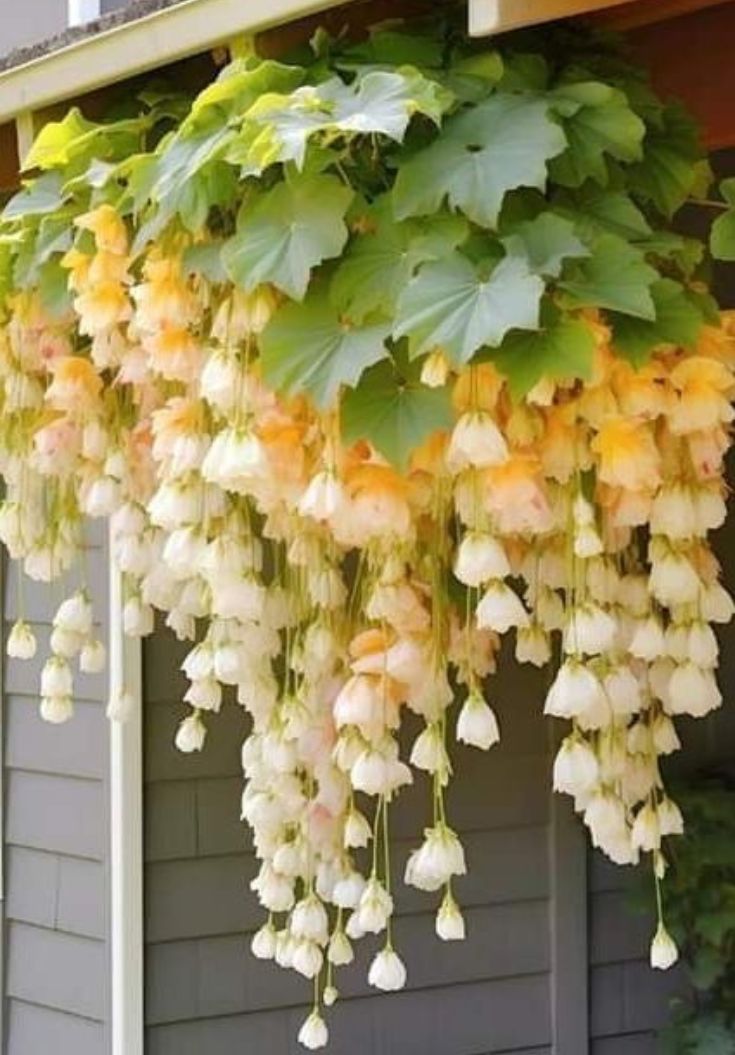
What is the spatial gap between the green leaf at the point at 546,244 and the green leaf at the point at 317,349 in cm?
16

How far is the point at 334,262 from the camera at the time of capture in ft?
5.87

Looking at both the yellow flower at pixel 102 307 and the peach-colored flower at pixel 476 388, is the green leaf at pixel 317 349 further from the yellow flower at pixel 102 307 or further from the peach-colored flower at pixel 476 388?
the yellow flower at pixel 102 307

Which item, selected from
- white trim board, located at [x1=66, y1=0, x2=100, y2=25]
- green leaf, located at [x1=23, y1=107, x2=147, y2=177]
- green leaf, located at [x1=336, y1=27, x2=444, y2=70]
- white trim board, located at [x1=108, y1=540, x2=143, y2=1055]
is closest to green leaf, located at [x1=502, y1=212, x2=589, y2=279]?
green leaf, located at [x1=336, y1=27, x2=444, y2=70]

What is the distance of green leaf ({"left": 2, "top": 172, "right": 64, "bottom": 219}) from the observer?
2.16 metres

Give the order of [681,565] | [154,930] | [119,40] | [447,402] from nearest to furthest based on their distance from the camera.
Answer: [447,402]
[681,565]
[119,40]
[154,930]

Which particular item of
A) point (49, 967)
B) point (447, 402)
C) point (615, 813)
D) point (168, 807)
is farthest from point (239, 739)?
point (447, 402)

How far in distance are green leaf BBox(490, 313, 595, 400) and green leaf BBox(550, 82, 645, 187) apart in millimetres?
214

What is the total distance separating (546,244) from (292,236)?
0.89 ft

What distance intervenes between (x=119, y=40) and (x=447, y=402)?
86 cm

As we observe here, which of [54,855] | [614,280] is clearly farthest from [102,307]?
[54,855]

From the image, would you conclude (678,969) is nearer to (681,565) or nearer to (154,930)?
(154,930)

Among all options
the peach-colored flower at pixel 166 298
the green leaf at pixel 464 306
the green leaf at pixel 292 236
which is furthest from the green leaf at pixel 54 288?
the green leaf at pixel 464 306

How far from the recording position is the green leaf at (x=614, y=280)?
1.67 metres

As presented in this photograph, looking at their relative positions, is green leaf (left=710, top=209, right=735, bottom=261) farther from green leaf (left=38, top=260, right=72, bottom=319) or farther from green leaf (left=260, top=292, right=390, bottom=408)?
green leaf (left=38, top=260, right=72, bottom=319)
